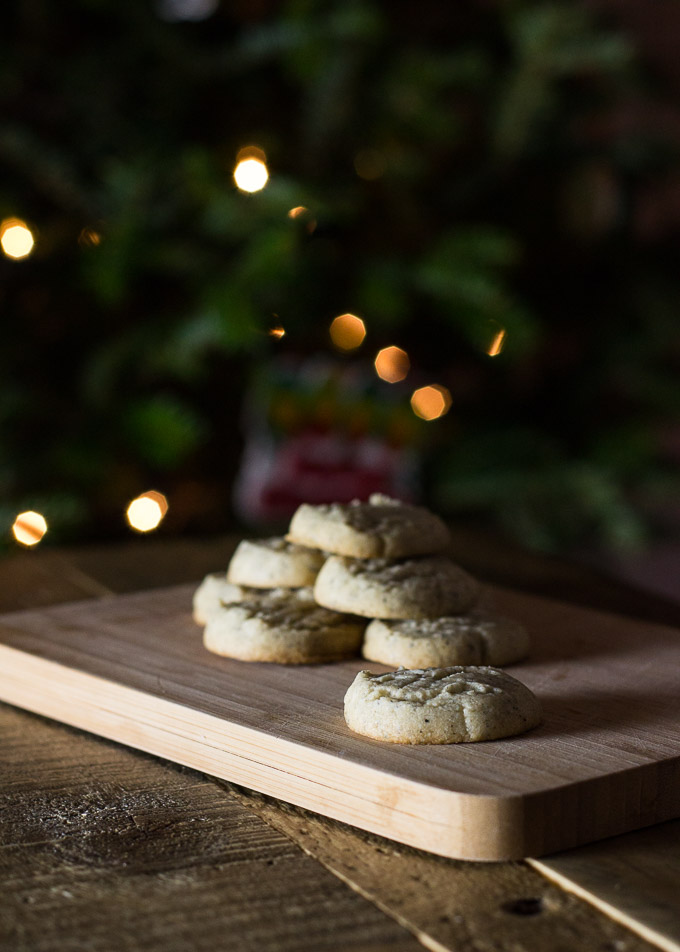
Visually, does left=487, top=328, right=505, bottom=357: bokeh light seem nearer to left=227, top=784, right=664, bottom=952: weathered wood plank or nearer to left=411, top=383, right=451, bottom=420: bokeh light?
left=411, top=383, right=451, bottom=420: bokeh light

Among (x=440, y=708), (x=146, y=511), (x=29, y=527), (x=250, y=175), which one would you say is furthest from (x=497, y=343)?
(x=440, y=708)

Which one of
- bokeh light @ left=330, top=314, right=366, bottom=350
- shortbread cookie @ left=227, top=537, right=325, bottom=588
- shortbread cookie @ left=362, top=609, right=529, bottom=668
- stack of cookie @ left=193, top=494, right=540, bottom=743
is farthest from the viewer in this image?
bokeh light @ left=330, top=314, right=366, bottom=350

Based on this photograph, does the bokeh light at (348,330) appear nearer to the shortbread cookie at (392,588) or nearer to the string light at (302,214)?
the string light at (302,214)

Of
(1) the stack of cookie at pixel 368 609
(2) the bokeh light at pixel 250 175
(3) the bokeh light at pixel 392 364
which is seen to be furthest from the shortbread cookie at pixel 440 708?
(3) the bokeh light at pixel 392 364

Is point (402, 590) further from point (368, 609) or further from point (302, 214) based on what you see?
point (302, 214)

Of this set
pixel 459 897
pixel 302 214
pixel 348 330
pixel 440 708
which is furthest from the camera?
pixel 348 330

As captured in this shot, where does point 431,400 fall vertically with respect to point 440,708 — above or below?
above

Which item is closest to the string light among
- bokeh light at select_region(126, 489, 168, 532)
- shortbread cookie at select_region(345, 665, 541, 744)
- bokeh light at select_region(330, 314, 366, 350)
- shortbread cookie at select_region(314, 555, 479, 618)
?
bokeh light at select_region(330, 314, 366, 350)

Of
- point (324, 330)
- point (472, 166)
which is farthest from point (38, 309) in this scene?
point (472, 166)
